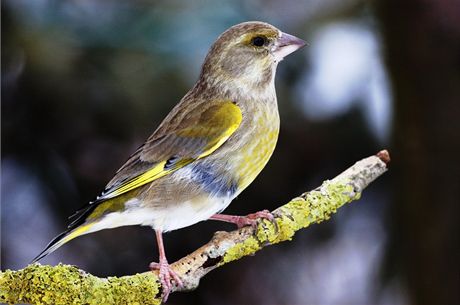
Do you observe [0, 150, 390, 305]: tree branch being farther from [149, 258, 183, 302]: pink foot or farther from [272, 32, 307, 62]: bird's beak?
[272, 32, 307, 62]: bird's beak

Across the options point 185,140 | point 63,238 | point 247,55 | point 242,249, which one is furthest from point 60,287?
point 247,55

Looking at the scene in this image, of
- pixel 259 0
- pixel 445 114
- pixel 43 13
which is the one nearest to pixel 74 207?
pixel 43 13

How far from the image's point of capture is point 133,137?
2803 millimetres

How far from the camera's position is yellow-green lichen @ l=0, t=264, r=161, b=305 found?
1.34 metres

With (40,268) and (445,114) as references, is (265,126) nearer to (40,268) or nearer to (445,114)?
(40,268)

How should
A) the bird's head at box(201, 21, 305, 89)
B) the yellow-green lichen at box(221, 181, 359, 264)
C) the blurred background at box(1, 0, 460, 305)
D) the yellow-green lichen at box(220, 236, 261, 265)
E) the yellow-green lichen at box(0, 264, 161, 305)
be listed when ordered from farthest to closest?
the blurred background at box(1, 0, 460, 305)
the bird's head at box(201, 21, 305, 89)
the yellow-green lichen at box(221, 181, 359, 264)
the yellow-green lichen at box(220, 236, 261, 265)
the yellow-green lichen at box(0, 264, 161, 305)

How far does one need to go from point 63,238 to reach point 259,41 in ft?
1.94

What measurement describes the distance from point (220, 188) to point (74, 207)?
3.34 ft

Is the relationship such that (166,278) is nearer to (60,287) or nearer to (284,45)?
(60,287)

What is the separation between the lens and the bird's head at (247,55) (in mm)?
1843

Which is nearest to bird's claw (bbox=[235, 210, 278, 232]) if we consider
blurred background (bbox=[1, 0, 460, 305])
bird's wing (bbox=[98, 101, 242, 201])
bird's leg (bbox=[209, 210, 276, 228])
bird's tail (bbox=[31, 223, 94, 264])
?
bird's leg (bbox=[209, 210, 276, 228])

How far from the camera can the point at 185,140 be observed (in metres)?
1.81

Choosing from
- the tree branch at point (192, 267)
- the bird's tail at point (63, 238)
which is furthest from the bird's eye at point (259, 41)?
the bird's tail at point (63, 238)

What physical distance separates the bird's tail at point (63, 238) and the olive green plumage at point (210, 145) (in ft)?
0.11
